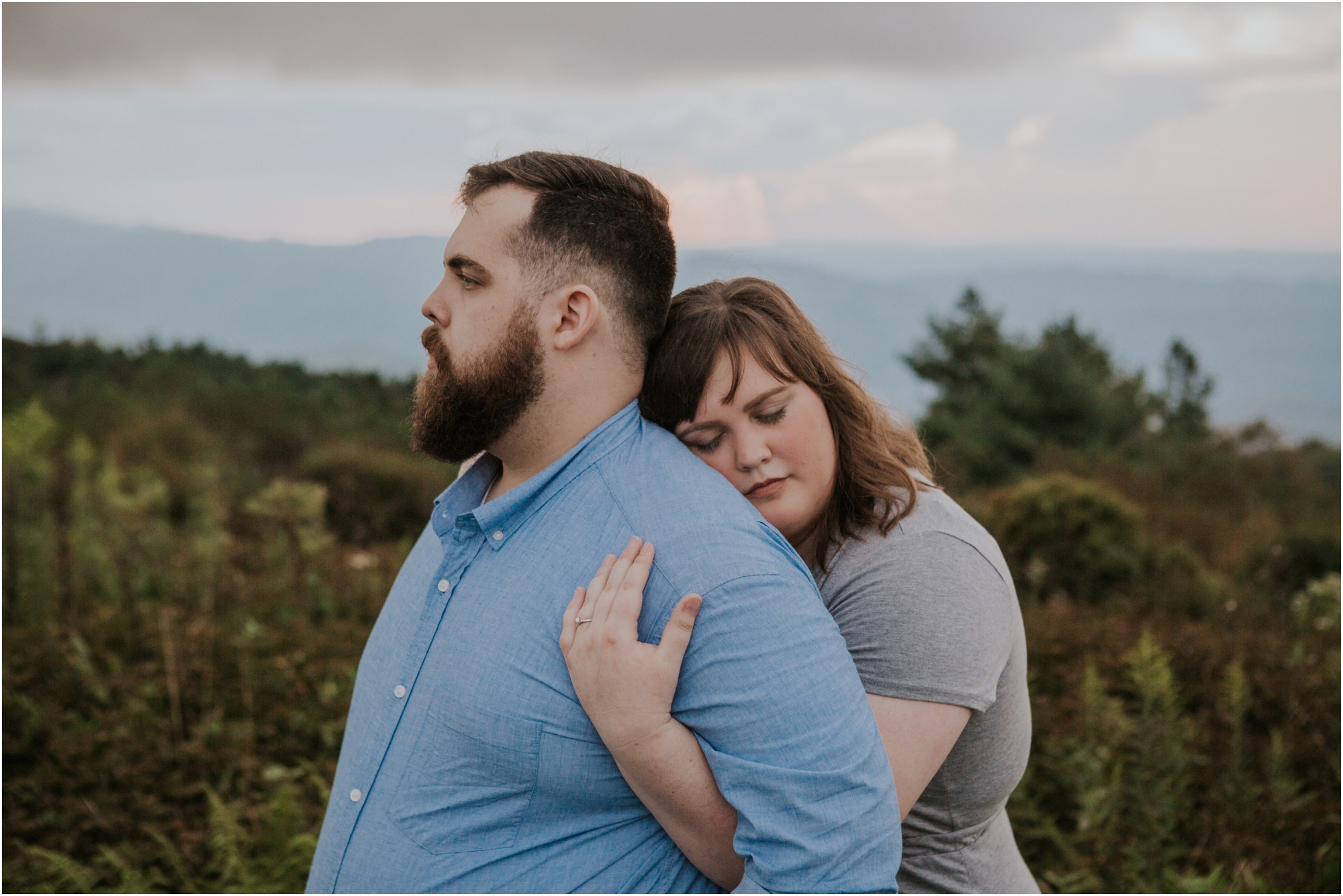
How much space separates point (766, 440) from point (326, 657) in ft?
14.8

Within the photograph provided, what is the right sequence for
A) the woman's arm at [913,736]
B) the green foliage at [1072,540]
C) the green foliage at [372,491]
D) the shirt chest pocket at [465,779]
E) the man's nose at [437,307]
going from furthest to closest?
1. the green foliage at [372,491]
2. the green foliage at [1072,540]
3. the man's nose at [437,307]
4. the woman's arm at [913,736]
5. the shirt chest pocket at [465,779]

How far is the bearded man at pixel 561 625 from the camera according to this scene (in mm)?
1615

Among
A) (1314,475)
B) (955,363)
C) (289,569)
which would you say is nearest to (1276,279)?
(955,363)

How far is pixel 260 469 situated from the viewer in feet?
41.6

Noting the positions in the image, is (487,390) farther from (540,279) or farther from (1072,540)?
(1072,540)

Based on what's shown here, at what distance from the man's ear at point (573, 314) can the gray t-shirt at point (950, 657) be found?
0.77 m

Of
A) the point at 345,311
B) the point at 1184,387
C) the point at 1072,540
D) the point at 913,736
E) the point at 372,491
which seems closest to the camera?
the point at 913,736

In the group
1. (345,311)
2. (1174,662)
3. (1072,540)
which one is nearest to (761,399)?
(1174,662)

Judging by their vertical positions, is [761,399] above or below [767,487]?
above

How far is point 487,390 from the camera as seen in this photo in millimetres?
1946

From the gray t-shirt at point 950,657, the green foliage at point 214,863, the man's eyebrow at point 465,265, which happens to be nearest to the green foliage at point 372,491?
the green foliage at point 214,863

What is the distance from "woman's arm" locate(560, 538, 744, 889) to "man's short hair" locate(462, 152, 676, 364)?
2.07 ft

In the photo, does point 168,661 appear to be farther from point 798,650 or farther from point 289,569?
point 798,650

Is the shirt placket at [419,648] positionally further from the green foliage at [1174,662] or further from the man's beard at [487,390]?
the green foliage at [1174,662]
